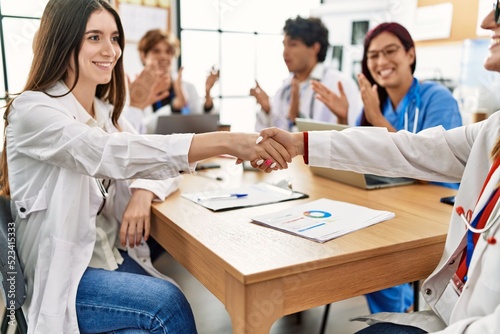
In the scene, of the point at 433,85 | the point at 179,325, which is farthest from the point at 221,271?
the point at 433,85

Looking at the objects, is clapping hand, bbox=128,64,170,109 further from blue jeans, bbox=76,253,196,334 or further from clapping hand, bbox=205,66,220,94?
blue jeans, bbox=76,253,196,334

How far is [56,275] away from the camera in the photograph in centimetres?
108

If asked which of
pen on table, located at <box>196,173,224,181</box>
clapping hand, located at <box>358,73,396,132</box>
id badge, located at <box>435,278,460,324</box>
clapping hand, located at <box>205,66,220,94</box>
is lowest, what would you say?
id badge, located at <box>435,278,460,324</box>

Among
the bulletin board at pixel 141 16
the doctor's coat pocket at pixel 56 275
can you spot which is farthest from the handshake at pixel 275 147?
the bulletin board at pixel 141 16

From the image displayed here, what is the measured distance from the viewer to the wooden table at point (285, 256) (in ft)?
2.70

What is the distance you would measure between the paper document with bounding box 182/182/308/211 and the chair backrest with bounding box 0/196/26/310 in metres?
0.50

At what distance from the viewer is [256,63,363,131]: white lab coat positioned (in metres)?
2.69

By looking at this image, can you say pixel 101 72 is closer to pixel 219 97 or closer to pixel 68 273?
pixel 68 273

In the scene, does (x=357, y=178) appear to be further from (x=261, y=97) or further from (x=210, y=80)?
(x=210, y=80)

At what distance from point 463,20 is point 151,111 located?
2.61 m

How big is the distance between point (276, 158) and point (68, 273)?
2.10 feet

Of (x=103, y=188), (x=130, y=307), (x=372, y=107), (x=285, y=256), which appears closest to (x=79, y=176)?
(x=103, y=188)

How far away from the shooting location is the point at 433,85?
6.31 feet

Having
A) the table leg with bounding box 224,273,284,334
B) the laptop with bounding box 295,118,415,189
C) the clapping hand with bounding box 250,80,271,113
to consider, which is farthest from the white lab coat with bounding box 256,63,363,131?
the table leg with bounding box 224,273,284,334
